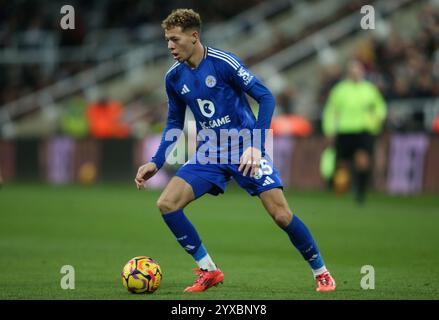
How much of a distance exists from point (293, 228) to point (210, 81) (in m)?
1.35

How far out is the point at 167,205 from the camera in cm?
770

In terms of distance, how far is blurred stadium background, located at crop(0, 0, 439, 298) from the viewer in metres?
17.9

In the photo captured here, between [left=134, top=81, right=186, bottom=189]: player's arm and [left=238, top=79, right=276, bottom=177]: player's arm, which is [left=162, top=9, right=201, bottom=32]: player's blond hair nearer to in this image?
[left=134, top=81, right=186, bottom=189]: player's arm

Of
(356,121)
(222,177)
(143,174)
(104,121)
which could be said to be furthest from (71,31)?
(222,177)

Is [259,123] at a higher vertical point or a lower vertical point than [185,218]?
higher

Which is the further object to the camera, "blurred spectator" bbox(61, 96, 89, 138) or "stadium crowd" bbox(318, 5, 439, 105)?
"blurred spectator" bbox(61, 96, 89, 138)

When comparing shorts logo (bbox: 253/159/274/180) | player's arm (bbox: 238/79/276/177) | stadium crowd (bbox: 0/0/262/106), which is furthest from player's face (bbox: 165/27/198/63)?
stadium crowd (bbox: 0/0/262/106)

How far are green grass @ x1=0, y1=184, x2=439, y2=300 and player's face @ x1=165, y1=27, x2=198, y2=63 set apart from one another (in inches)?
73.9

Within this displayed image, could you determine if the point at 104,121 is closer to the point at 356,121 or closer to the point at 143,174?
the point at 356,121

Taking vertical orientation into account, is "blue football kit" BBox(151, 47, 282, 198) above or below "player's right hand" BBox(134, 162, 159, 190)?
above

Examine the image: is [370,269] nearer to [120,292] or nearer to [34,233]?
[120,292]

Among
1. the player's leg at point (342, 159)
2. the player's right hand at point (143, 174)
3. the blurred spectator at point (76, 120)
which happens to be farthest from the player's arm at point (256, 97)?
the blurred spectator at point (76, 120)

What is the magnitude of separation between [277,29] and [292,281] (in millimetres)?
18303

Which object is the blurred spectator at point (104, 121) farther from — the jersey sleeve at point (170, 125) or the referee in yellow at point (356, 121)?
the jersey sleeve at point (170, 125)
